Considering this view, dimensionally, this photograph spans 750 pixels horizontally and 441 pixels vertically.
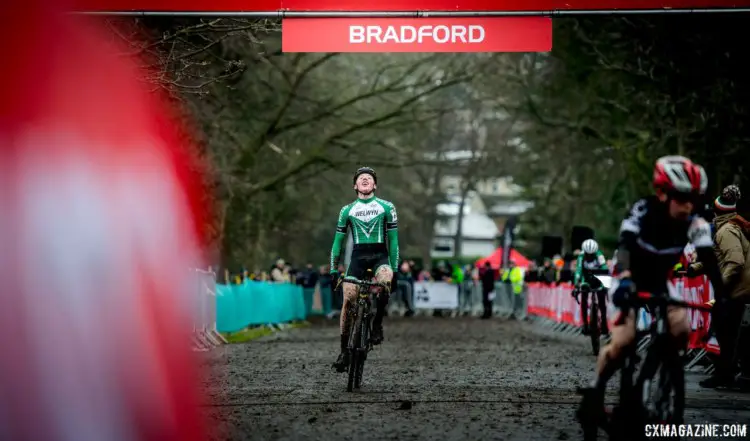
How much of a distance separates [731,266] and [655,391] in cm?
585

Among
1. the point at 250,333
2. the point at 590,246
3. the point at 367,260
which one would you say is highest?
the point at 590,246

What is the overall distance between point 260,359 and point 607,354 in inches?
440

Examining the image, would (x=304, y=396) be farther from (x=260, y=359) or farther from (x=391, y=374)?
(x=260, y=359)

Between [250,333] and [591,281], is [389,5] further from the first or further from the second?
[250,333]

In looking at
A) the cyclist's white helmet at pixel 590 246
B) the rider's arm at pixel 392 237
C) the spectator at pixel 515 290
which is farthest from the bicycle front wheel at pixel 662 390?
the spectator at pixel 515 290

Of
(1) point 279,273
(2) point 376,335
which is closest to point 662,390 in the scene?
(2) point 376,335

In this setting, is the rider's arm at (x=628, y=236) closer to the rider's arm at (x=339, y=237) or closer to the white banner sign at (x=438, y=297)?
the rider's arm at (x=339, y=237)

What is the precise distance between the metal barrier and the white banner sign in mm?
25909

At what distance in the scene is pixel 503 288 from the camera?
160 ft

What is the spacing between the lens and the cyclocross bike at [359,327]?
13.7 metres

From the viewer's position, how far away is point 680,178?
8656 mm

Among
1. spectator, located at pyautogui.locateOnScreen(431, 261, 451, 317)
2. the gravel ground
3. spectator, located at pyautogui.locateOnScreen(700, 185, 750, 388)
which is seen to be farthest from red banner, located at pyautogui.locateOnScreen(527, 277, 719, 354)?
spectator, located at pyautogui.locateOnScreen(431, 261, 451, 317)

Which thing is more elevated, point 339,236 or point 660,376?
point 339,236

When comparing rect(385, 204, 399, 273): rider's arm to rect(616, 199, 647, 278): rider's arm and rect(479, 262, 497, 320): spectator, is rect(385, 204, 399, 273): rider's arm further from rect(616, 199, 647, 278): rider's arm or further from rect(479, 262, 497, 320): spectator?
rect(479, 262, 497, 320): spectator
